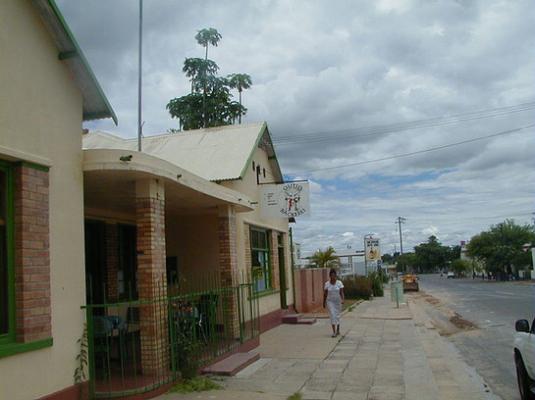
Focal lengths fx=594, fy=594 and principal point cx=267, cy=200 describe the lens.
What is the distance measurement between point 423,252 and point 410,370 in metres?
158

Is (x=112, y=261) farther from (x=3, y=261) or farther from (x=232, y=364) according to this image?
(x=3, y=261)

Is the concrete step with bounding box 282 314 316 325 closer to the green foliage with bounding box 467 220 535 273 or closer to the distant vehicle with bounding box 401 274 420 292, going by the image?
the distant vehicle with bounding box 401 274 420 292

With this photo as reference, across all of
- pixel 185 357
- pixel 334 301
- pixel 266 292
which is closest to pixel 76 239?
pixel 185 357

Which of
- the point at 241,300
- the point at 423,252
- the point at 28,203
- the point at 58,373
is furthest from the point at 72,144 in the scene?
the point at 423,252

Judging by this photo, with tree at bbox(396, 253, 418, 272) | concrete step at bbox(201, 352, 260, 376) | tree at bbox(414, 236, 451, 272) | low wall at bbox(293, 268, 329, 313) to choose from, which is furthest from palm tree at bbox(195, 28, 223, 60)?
tree at bbox(414, 236, 451, 272)

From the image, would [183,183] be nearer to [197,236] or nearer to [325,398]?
[325,398]

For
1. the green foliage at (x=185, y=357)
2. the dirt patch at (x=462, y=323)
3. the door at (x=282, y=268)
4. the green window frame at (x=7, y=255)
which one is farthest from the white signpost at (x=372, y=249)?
the green window frame at (x=7, y=255)

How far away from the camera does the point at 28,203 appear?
263 inches

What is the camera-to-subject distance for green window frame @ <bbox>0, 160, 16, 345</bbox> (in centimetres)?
639

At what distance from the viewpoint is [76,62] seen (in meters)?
7.59

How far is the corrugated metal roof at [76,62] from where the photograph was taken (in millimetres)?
7117

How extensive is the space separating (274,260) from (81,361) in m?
11.7

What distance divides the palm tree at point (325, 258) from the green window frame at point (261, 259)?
20.0 m

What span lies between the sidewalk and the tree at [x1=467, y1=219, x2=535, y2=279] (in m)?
60.8
